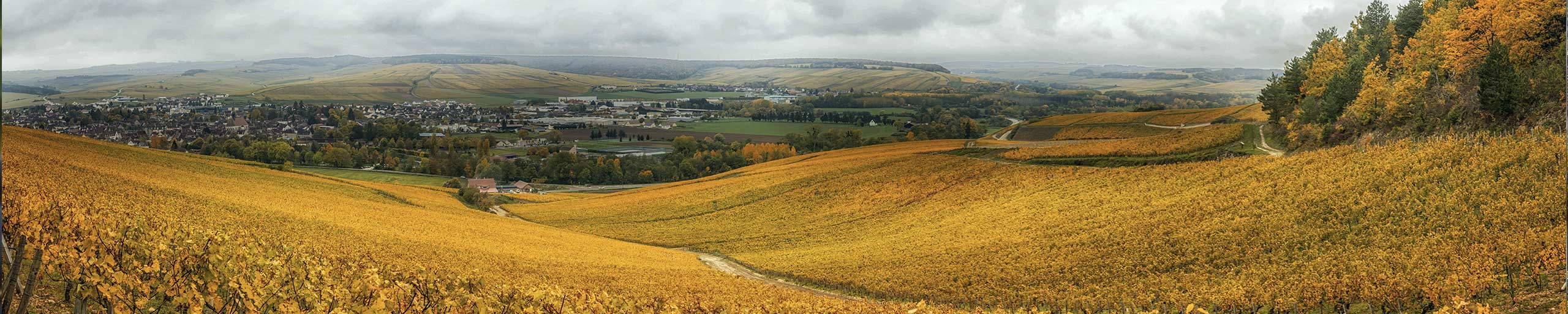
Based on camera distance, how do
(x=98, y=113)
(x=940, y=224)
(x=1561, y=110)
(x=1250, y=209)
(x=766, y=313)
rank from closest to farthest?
(x=766, y=313) → (x=1561, y=110) → (x=1250, y=209) → (x=940, y=224) → (x=98, y=113)

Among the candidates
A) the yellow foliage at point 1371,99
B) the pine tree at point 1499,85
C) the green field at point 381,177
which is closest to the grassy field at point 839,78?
the green field at point 381,177

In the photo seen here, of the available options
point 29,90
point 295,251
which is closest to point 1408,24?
point 295,251

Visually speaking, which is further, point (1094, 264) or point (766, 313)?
point (1094, 264)

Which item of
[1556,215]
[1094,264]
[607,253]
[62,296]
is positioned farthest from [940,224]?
[62,296]

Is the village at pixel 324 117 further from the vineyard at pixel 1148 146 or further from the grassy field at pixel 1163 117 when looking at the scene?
the vineyard at pixel 1148 146

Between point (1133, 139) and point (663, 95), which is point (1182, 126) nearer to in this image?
point (1133, 139)

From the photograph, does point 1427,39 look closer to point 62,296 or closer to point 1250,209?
point 1250,209
